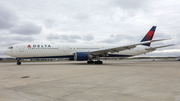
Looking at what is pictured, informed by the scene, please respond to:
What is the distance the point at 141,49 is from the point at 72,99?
23.7m

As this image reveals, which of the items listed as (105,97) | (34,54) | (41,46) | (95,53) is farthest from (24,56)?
(105,97)

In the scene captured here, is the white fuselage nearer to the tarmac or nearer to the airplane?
the airplane

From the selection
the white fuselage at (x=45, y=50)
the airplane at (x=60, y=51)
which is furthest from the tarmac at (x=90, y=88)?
the white fuselage at (x=45, y=50)

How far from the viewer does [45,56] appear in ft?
67.9

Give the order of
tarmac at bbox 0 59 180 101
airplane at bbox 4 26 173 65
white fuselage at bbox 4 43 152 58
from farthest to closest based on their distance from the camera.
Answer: white fuselage at bbox 4 43 152 58 < airplane at bbox 4 26 173 65 < tarmac at bbox 0 59 180 101

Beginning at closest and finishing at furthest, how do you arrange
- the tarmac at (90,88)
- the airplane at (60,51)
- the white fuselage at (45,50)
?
the tarmac at (90,88) → the airplane at (60,51) → the white fuselage at (45,50)

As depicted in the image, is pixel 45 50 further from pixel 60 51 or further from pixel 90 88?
pixel 90 88

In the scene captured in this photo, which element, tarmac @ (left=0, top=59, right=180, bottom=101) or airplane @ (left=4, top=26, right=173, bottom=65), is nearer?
tarmac @ (left=0, top=59, right=180, bottom=101)

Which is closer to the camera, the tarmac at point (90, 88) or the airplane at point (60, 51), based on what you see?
the tarmac at point (90, 88)

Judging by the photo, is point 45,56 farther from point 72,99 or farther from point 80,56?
point 72,99

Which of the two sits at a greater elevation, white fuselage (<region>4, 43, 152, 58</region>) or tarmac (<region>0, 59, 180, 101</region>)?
white fuselage (<region>4, 43, 152, 58</region>)

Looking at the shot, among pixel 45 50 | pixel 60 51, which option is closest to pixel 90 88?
pixel 60 51

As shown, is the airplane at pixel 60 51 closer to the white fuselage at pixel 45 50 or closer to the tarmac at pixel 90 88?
the white fuselage at pixel 45 50

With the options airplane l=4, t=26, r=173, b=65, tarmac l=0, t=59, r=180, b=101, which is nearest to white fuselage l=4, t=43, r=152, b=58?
airplane l=4, t=26, r=173, b=65
